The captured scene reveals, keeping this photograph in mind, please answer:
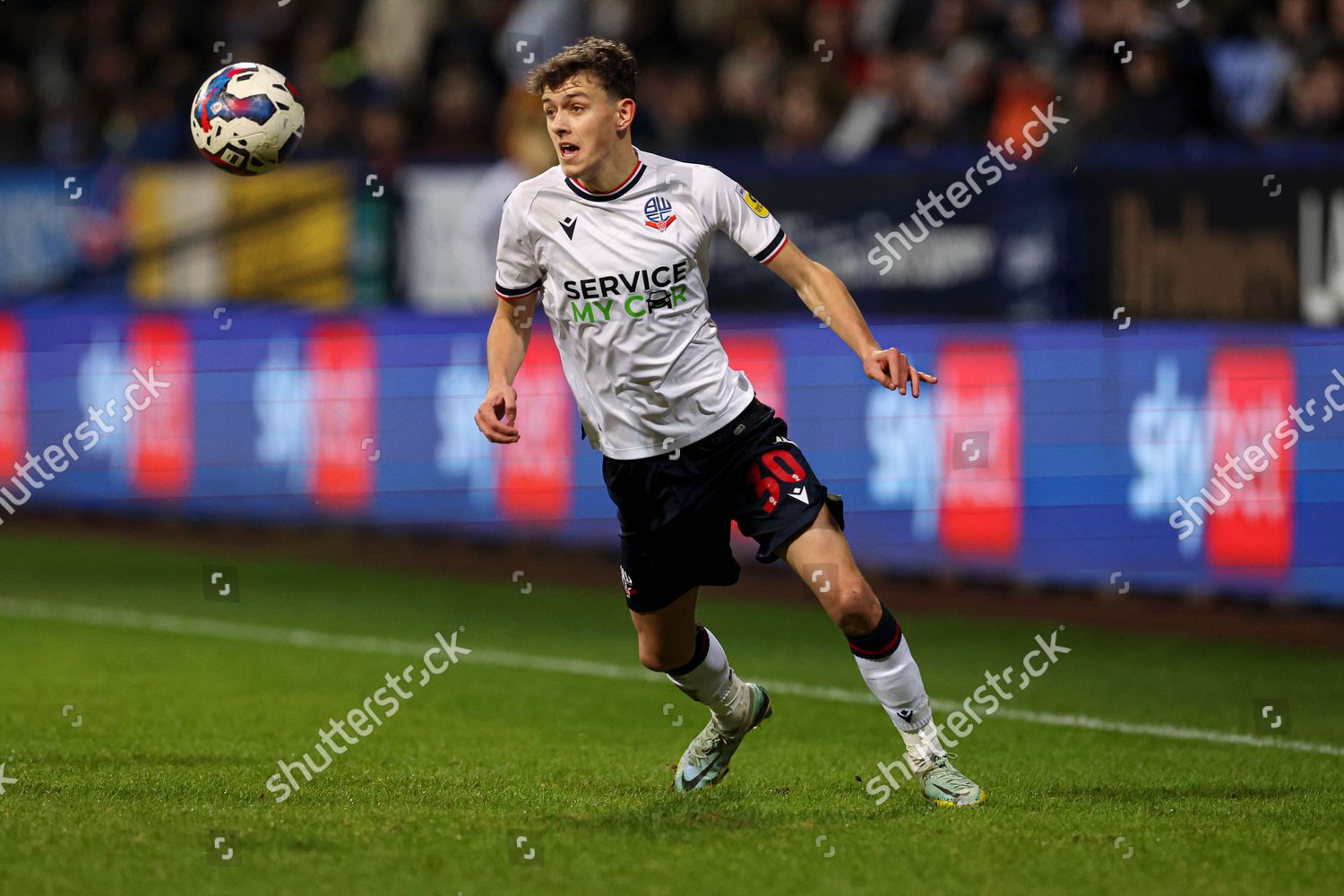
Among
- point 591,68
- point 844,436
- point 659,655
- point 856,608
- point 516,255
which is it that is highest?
point 591,68

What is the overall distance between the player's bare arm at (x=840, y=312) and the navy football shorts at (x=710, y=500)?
1.31 feet

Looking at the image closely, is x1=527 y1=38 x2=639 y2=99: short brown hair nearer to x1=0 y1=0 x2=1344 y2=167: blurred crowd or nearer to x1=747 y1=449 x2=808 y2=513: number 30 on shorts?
x1=747 y1=449 x2=808 y2=513: number 30 on shorts

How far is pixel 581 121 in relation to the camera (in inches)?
244

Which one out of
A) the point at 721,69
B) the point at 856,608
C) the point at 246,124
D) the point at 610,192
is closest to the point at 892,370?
the point at 856,608

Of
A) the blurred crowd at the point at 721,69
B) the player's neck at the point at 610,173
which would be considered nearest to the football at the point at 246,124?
the player's neck at the point at 610,173

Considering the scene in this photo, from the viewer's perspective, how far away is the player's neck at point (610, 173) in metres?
6.29

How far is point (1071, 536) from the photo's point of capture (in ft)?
38.3

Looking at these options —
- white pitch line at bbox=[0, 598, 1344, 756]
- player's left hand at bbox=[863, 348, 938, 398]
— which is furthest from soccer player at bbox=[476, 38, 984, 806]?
white pitch line at bbox=[0, 598, 1344, 756]

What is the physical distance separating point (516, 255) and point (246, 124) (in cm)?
143

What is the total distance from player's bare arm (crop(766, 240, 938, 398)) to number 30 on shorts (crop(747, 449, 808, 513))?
45cm

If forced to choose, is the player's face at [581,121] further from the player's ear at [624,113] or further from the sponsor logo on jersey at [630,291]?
the sponsor logo on jersey at [630,291]

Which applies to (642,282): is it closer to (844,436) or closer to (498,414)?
(498,414)

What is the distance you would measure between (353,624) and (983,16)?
22.6 feet

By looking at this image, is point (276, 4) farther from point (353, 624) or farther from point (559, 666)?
point (559, 666)
